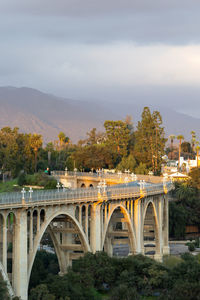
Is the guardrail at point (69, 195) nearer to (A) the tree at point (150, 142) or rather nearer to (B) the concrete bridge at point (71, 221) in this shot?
(B) the concrete bridge at point (71, 221)

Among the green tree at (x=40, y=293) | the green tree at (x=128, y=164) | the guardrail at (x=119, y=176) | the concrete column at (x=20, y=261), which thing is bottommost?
the green tree at (x=40, y=293)

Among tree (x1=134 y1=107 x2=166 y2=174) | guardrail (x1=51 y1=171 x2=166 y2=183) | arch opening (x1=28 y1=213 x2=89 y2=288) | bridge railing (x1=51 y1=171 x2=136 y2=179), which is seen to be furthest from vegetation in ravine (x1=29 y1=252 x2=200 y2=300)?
tree (x1=134 y1=107 x2=166 y2=174)

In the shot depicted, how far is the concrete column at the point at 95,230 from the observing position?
65.5m

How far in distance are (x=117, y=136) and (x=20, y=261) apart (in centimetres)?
9102

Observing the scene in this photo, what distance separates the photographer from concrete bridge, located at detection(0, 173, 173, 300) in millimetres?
51906

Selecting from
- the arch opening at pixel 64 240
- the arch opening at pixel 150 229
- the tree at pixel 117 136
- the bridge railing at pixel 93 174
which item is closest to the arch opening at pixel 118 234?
the arch opening at pixel 150 229

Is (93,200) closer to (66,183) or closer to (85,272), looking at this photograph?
(85,272)

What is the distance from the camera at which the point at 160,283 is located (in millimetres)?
60781

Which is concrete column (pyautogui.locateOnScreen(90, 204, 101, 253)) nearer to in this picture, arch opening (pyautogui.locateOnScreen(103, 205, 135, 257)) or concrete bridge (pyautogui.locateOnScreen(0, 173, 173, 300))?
concrete bridge (pyautogui.locateOnScreen(0, 173, 173, 300))

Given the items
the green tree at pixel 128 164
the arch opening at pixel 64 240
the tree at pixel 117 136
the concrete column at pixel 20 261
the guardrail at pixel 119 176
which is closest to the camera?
the concrete column at pixel 20 261

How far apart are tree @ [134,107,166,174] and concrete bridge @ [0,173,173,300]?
36.4 meters

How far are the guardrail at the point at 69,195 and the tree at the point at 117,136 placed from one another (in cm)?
5590

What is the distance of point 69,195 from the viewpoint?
60.8 metres

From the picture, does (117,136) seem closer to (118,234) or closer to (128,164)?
(128,164)
